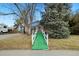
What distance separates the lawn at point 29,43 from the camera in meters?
3.75

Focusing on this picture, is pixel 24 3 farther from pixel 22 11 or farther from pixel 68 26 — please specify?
pixel 68 26

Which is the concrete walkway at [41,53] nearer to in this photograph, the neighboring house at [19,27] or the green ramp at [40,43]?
the green ramp at [40,43]

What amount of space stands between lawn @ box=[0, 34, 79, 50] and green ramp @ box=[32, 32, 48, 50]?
0.25 ft

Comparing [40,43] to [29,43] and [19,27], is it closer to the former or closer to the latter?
[29,43]

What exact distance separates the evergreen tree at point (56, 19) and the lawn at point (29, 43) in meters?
0.09

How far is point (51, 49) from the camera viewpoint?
148 inches

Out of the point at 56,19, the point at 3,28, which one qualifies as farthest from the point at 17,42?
the point at 56,19

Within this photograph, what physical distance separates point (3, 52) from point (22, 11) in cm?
69

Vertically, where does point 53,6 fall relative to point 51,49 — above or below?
above

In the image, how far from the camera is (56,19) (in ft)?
12.4

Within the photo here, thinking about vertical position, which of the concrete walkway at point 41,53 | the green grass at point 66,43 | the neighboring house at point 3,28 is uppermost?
the neighboring house at point 3,28

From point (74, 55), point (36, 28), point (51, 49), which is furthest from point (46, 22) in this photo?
point (74, 55)

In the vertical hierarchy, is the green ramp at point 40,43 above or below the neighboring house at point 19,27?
below

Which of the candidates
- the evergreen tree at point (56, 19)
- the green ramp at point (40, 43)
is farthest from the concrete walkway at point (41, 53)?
the evergreen tree at point (56, 19)
